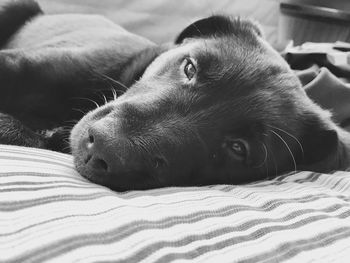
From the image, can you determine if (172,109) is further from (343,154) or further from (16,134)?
(343,154)

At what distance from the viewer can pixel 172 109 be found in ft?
5.00

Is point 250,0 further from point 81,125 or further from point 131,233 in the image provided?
point 131,233

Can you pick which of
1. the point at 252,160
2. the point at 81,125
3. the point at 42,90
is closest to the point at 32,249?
the point at 81,125

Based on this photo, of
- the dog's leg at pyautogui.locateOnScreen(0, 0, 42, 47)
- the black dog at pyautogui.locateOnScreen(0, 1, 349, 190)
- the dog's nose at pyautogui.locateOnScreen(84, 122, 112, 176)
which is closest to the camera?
the dog's nose at pyautogui.locateOnScreen(84, 122, 112, 176)

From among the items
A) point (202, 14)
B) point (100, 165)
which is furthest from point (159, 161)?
point (202, 14)

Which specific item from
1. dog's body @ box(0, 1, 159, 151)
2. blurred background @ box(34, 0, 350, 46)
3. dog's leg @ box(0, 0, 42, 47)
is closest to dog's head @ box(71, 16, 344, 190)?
dog's body @ box(0, 1, 159, 151)

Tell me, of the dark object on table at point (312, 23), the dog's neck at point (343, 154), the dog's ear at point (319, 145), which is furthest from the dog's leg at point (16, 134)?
the dark object on table at point (312, 23)

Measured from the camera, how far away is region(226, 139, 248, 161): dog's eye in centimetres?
163

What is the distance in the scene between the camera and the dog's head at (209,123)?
52.7 inches

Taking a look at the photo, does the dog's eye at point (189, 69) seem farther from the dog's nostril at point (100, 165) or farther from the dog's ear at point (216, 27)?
the dog's nostril at point (100, 165)

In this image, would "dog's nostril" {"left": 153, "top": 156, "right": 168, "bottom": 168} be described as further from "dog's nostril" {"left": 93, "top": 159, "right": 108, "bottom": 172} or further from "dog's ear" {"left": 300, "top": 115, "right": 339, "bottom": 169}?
"dog's ear" {"left": 300, "top": 115, "right": 339, "bottom": 169}

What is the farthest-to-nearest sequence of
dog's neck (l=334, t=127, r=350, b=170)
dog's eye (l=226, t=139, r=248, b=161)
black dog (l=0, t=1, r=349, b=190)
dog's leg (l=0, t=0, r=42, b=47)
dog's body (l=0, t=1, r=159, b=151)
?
dog's leg (l=0, t=0, r=42, b=47) → dog's neck (l=334, t=127, r=350, b=170) → dog's body (l=0, t=1, r=159, b=151) → dog's eye (l=226, t=139, r=248, b=161) → black dog (l=0, t=1, r=349, b=190)

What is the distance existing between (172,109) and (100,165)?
327 mm

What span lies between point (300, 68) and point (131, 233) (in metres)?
2.23
